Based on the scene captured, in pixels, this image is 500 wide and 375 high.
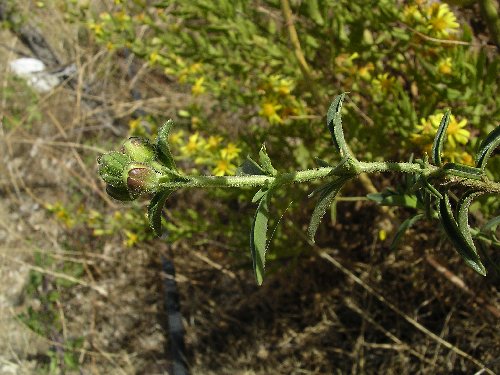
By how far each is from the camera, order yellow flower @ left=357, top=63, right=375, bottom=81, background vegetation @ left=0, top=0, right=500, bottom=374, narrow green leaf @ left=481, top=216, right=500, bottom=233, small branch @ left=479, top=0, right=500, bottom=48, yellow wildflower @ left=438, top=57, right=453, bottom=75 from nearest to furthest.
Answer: narrow green leaf @ left=481, top=216, right=500, bottom=233 → small branch @ left=479, top=0, right=500, bottom=48 → yellow wildflower @ left=438, top=57, right=453, bottom=75 → background vegetation @ left=0, top=0, right=500, bottom=374 → yellow flower @ left=357, top=63, right=375, bottom=81

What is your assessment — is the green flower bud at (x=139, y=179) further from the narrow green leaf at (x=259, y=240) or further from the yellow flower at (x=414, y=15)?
the yellow flower at (x=414, y=15)

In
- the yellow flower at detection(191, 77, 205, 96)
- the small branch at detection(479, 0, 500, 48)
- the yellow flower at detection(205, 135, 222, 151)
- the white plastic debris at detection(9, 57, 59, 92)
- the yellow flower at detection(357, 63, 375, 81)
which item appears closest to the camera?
the small branch at detection(479, 0, 500, 48)

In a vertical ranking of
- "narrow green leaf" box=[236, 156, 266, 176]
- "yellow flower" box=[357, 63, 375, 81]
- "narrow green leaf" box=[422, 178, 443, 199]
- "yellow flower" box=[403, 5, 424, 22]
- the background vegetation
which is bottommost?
the background vegetation

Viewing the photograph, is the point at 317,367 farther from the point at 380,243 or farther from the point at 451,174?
the point at 451,174

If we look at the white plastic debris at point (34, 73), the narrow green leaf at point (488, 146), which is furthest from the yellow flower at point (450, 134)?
the white plastic debris at point (34, 73)

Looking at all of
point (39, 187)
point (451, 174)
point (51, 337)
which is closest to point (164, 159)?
point (451, 174)

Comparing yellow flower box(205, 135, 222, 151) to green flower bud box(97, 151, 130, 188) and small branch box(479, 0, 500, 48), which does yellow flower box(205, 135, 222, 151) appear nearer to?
small branch box(479, 0, 500, 48)

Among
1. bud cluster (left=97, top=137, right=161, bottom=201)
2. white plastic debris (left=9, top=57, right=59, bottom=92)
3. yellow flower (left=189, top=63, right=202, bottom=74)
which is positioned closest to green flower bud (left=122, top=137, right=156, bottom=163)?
bud cluster (left=97, top=137, right=161, bottom=201)
